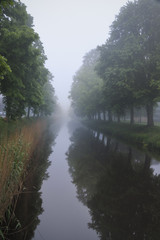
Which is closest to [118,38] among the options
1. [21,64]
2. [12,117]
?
[21,64]

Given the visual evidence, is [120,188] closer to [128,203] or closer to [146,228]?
[128,203]

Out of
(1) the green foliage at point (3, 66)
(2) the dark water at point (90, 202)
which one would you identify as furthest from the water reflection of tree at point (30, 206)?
(1) the green foliage at point (3, 66)

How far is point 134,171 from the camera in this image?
7.99 meters

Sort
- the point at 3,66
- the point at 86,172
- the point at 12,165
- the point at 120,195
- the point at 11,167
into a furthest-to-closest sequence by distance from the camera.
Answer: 1. the point at 86,172
2. the point at 3,66
3. the point at 120,195
4. the point at 12,165
5. the point at 11,167

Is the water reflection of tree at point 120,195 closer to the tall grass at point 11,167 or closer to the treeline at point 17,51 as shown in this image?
the tall grass at point 11,167

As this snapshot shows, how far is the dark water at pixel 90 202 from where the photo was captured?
3.89m

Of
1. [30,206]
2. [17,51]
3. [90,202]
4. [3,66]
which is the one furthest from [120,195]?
[17,51]

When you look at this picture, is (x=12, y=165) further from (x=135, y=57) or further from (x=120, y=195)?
(x=135, y=57)

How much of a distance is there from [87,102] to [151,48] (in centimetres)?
1855

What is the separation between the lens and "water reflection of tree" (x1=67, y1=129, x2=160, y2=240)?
13.0ft

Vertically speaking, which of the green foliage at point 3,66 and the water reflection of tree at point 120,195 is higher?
the green foliage at point 3,66

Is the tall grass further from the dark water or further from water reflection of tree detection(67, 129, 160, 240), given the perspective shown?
water reflection of tree detection(67, 129, 160, 240)

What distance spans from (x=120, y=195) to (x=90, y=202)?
1.09 metres

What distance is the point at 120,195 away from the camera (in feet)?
18.4
